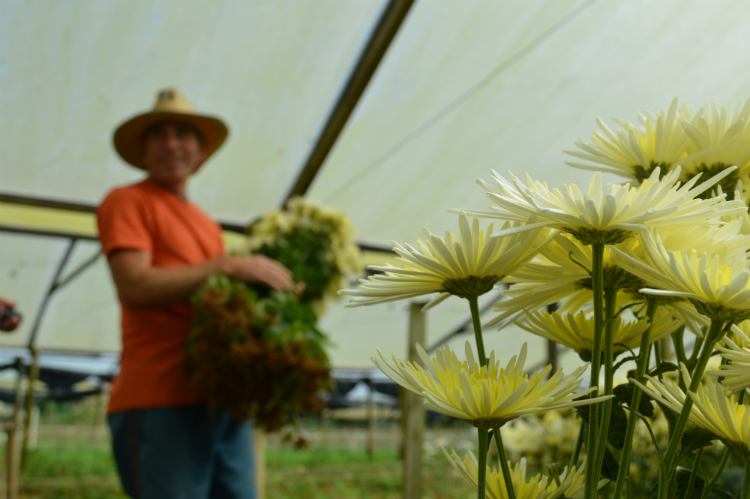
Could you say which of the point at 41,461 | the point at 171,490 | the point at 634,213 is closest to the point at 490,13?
the point at 171,490

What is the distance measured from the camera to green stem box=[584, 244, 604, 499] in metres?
0.30

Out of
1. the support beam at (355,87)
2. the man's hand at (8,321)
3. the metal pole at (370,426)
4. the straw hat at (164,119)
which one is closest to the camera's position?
the man's hand at (8,321)

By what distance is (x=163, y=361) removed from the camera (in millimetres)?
1370

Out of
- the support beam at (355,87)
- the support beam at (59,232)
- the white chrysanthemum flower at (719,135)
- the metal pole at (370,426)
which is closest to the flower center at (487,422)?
the white chrysanthemum flower at (719,135)

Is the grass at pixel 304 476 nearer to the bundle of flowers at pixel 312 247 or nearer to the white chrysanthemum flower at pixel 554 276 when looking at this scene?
the bundle of flowers at pixel 312 247

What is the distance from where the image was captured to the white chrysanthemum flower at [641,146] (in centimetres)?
38

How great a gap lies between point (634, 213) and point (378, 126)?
2.19 meters

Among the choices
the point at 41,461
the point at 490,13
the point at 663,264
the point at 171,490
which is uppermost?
the point at 490,13

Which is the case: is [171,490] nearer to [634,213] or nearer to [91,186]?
[634,213]

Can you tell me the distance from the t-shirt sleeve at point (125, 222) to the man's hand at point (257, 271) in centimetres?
21

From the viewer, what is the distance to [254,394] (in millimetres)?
1292

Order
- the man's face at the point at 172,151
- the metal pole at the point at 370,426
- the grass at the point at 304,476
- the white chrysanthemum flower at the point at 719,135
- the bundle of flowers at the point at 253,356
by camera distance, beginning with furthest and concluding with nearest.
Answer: the metal pole at the point at 370,426, the grass at the point at 304,476, the man's face at the point at 172,151, the bundle of flowers at the point at 253,356, the white chrysanthemum flower at the point at 719,135

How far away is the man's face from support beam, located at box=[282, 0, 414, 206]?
0.71 meters

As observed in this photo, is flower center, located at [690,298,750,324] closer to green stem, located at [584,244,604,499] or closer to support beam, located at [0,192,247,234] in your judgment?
green stem, located at [584,244,604,499]
